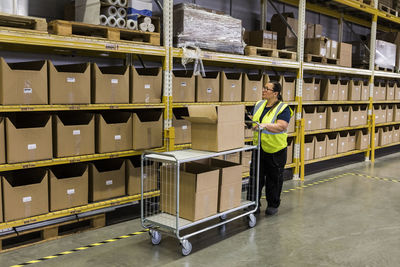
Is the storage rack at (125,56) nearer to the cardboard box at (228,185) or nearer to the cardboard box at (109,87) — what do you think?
the cardboard box at (109,87)

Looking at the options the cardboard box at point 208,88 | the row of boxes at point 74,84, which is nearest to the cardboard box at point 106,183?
the row of boxes at point 74,84

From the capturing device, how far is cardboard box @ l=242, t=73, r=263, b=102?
21.4 ft

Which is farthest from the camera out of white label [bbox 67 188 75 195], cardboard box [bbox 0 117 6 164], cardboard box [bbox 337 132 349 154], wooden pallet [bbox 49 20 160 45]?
cardboard box [bbox 337 132 349 154]

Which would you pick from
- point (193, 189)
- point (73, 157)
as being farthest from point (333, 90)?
point (73, 157)

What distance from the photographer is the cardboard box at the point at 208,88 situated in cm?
575

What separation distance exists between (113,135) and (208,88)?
1759 mm

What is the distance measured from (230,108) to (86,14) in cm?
209

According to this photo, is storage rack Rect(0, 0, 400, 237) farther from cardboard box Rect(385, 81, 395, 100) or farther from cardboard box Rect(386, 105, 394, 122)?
cardboard box Rect(386, 105, 394, 122)

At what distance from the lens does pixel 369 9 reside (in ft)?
30.2

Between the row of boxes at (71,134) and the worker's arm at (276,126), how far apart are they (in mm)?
1418

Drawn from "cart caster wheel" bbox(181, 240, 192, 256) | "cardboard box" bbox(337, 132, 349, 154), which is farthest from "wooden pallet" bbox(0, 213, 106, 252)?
"cardboard box" bbox(337, 132, 349, 154)

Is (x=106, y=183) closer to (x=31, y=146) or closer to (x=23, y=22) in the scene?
(x=31, y=146)

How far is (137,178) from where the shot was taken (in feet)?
16.8

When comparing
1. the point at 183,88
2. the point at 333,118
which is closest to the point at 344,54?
the point at 333,118
